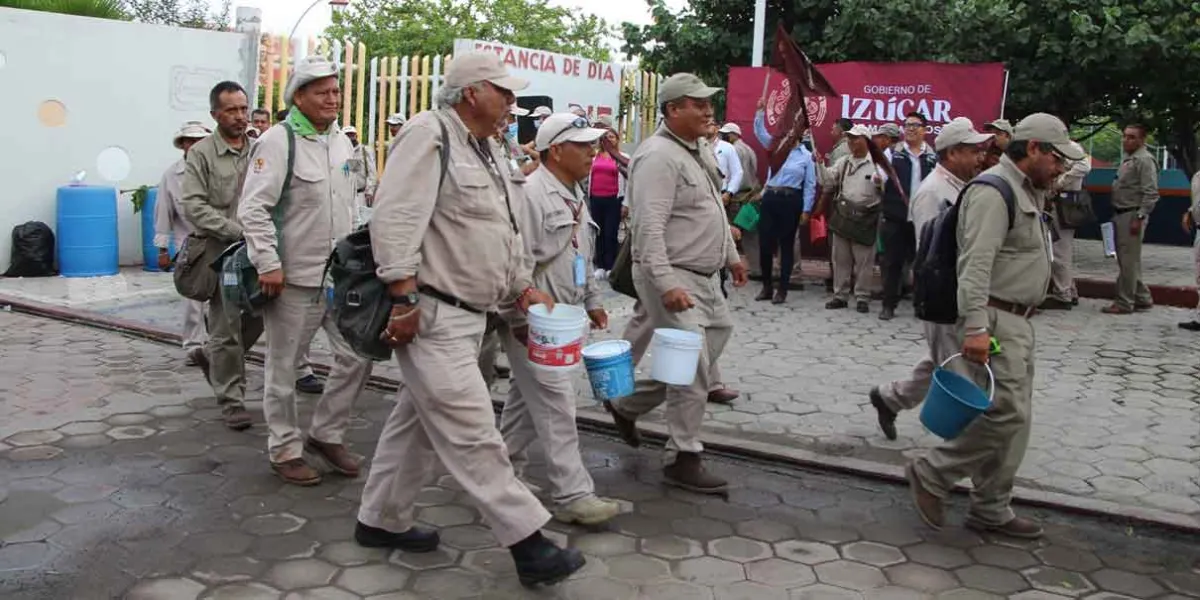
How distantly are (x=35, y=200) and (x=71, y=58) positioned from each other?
1522 millimetres

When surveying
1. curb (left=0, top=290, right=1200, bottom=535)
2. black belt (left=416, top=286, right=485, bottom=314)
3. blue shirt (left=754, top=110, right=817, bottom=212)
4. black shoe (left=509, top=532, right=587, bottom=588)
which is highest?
blue shirt (left=754, top=110, right=817, bottom=212)

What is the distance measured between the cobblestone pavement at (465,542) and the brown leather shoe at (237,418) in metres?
0.06

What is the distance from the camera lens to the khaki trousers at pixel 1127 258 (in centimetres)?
1050

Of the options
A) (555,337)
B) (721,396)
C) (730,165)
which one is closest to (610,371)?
(555,337)

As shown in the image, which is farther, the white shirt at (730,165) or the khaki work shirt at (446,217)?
the white shirt at (730,165)

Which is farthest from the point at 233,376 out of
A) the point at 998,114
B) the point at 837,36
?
the point at 837,36

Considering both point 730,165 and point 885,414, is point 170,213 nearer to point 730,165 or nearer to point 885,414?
point 885,414

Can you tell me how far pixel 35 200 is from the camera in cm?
1134

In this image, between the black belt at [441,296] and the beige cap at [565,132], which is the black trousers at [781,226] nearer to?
the beige cap at [565,132]

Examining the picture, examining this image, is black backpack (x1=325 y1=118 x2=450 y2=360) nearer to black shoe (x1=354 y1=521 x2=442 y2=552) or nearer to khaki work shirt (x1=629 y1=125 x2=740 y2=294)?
black shoe (x1=354 y1=521 x2=442 y2=552)

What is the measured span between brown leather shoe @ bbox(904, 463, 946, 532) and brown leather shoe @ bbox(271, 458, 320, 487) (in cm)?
264

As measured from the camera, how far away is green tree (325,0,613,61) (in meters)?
32.5

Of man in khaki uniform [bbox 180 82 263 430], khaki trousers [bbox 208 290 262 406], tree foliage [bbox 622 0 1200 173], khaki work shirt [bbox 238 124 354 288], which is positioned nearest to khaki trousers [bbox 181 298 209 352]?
man in khaki uniform [bbox 180 82 263 430]

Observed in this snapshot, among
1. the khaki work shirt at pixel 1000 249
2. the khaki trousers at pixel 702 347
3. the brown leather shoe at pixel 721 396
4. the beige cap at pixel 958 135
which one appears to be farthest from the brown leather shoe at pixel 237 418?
the beige cap at pixel 958 135
